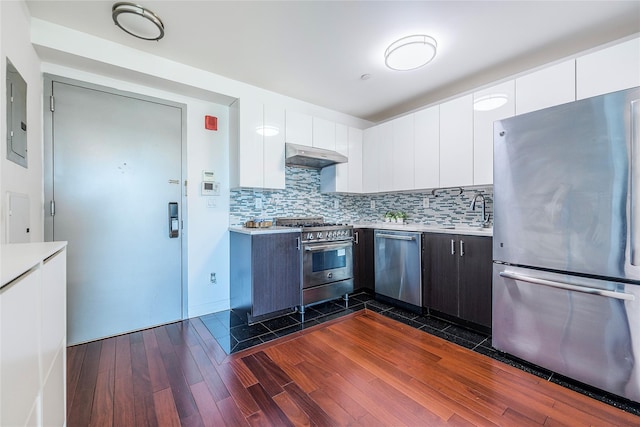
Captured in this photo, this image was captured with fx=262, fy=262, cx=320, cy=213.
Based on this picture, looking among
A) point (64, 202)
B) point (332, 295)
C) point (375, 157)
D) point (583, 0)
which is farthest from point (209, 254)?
point (583, 0)

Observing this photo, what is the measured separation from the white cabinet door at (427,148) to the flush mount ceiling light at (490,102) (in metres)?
0.39

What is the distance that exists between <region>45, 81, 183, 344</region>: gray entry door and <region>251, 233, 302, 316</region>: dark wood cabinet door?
2.64 ft

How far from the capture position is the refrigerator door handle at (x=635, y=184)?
1.42 metres

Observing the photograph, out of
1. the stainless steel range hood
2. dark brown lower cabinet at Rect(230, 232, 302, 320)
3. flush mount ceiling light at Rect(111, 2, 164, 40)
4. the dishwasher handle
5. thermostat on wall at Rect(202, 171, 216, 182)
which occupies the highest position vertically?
flush mount ceiling light at Rect(111, 2, 164, 40)

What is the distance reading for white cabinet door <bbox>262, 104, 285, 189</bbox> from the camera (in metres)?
2.84

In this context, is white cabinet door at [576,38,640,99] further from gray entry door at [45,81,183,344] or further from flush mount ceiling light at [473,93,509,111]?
gray entry door at [45,81,183,344]

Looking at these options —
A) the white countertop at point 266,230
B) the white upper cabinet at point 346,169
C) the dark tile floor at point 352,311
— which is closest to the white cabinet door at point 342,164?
the white upper cabinet at point 346,169

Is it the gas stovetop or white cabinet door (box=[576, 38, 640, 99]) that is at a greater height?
white cabinet door (box=[576, 38, 640, 99])

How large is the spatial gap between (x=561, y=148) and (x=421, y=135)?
140cm

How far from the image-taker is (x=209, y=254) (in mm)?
2801

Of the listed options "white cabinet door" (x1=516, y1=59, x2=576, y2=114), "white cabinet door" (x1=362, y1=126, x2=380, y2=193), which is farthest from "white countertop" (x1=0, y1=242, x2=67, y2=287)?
"white cabinet door" (x1=362, y1=126, x2=380, y2=193)

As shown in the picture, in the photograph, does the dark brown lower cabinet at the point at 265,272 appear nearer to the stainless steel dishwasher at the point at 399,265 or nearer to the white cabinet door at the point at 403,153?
the stainless steel dishwasher at the point at 399,265

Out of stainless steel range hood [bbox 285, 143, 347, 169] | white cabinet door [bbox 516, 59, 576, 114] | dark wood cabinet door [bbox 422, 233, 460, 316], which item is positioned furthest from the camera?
stainless steel range hood [bbox 285, 143, 347, 169]

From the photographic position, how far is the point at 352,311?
2.85 meters
